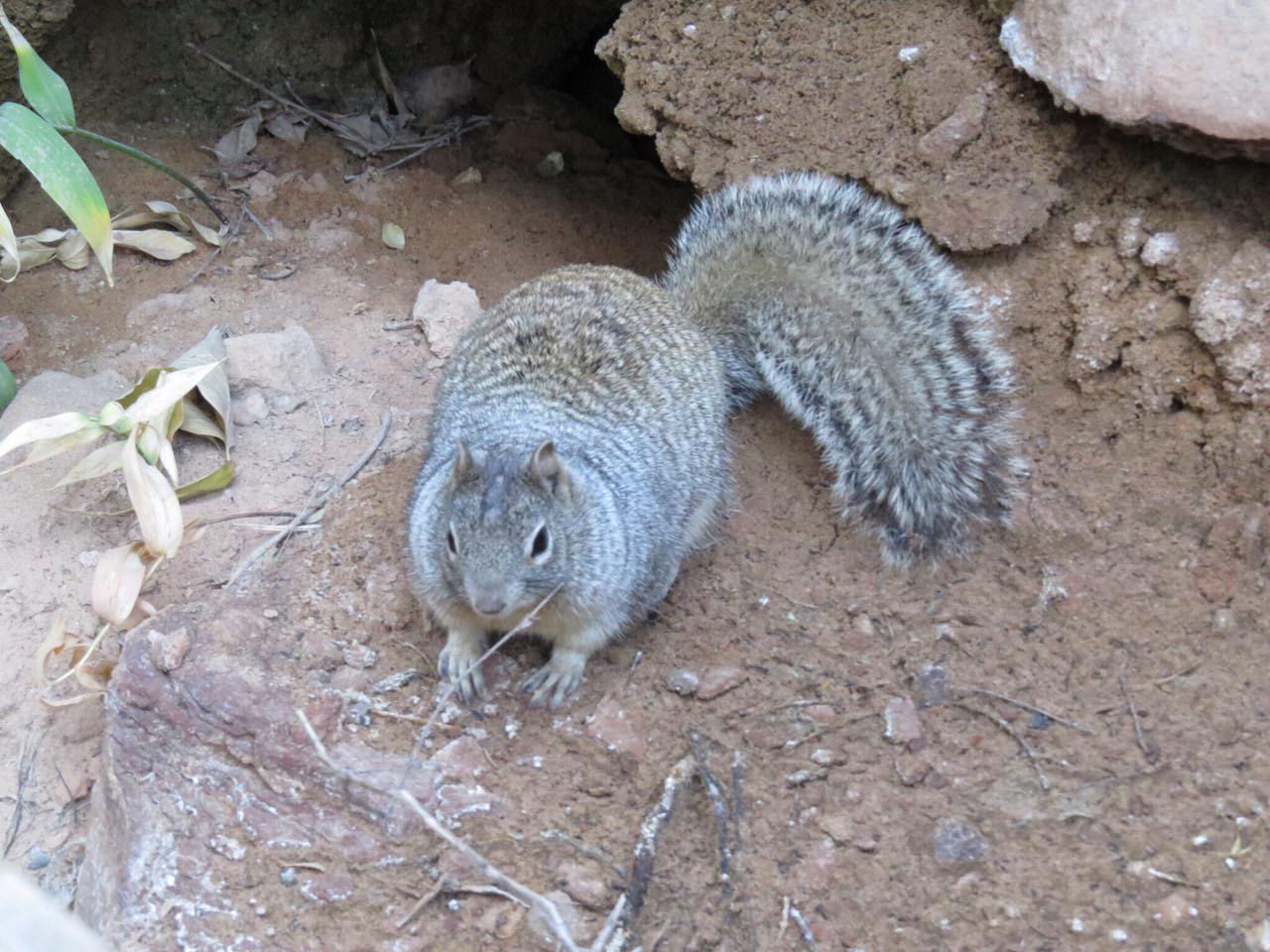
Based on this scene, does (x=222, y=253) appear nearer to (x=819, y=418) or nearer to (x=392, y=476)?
(x=392, y=476)

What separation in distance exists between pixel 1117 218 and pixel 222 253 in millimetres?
3526

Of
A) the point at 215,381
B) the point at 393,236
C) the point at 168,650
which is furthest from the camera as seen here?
the point at 393,236

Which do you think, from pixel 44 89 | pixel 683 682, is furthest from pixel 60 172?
pixel 683 682

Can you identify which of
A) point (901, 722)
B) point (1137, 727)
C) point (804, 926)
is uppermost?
point (1137, 727)

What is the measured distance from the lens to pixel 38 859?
10.0 ft

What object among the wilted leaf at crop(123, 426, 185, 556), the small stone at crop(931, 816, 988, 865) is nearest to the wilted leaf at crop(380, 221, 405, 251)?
the wilted leaf at crop(123, 426, 185, 556)

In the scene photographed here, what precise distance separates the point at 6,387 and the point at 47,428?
0.73 m

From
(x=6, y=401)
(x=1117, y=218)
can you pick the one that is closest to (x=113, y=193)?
(x=6, y=401)

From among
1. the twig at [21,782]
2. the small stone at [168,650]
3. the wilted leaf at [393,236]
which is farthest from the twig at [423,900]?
the wilted leaf at [393,236]

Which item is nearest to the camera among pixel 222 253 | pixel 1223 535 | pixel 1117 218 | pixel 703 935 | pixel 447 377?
pixel 703 935

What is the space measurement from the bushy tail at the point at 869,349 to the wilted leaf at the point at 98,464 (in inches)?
77.4

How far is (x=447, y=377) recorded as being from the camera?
12.9 feet

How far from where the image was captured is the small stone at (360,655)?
3324mm

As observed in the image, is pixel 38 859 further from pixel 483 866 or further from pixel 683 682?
pixel 683 682
